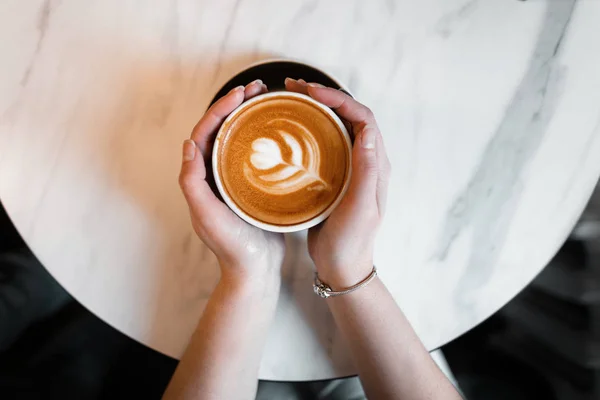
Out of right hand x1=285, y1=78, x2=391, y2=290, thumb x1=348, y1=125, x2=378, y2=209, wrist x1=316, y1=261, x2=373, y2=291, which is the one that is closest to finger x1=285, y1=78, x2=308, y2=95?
right hand x1=285, y1=78, x2=391, y2=290

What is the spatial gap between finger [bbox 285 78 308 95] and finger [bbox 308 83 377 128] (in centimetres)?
2

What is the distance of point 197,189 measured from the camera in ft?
2.22

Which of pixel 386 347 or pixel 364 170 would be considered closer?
pixel 364 170

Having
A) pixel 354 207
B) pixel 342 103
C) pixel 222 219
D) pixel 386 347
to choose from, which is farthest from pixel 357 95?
pixel 386 347

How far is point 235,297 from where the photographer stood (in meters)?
0.76

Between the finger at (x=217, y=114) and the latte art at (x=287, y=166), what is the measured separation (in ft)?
0.21

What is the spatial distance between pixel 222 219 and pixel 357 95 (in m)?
0.31

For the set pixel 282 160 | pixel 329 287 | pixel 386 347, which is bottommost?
pixel 386 347

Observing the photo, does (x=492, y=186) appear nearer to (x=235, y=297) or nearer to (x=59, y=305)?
(x=235, y=297)

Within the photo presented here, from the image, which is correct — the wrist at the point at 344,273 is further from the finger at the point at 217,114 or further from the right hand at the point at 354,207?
the finger at the point at 217,114

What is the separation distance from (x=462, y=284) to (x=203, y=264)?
46cm

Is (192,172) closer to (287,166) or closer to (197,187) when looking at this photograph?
(197,187)

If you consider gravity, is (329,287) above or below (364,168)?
below

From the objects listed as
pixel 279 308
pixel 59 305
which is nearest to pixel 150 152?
pixel 279 308
